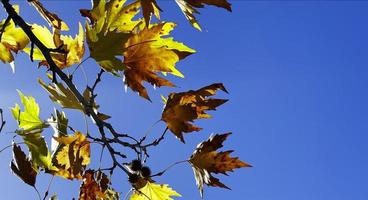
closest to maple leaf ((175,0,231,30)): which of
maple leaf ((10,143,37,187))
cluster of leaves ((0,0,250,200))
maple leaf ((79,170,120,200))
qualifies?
cluster of leaves ((0,0,250,200))

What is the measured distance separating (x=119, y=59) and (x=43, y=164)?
546 millimetres

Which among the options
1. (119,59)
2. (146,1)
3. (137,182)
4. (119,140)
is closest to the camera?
(146,1)

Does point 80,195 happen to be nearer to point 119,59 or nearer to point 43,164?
point 43,164

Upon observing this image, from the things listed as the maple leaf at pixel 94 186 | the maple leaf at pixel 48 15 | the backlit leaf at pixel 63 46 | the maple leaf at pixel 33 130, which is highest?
the maple leaf at pixel 48 15

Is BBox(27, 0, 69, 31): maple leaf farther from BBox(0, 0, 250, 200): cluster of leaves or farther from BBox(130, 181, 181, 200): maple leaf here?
BBox(130, 181, 181, 200): maple leaf

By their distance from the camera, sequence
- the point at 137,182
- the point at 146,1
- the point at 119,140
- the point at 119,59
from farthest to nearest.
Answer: the point at 137,182
the point at 119,140
the point at 119,59
the point at 146,1

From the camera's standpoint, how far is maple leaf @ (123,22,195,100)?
1698 millimetres

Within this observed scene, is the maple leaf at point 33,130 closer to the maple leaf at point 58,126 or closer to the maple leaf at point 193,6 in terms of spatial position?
the maple leaf at point 58,126

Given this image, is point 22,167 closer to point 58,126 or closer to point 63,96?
point 58,126

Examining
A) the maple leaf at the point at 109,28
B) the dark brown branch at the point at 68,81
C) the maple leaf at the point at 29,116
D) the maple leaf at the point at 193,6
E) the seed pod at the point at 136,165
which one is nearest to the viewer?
the maple leaf at the point at 193,6

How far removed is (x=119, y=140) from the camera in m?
1.74

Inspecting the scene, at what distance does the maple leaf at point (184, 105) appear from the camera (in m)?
1.72

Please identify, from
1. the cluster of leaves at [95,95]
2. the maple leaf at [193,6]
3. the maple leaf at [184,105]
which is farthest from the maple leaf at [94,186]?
the maple leaf at [193,6]

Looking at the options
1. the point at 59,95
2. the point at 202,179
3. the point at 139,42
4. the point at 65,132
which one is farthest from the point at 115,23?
the point at 202,179
